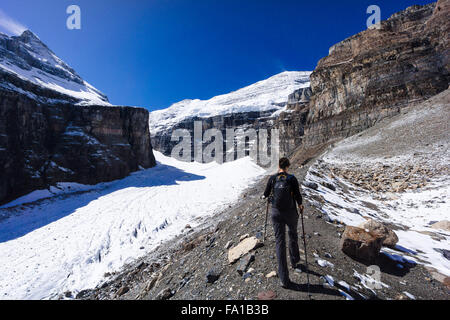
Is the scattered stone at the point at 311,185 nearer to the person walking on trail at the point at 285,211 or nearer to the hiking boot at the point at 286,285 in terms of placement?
the person walking on trail at the point at 285,211

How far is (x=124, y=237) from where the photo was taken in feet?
43.0

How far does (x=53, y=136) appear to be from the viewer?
3219cm

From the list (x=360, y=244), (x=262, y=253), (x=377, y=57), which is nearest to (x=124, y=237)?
(x=262, y=253)

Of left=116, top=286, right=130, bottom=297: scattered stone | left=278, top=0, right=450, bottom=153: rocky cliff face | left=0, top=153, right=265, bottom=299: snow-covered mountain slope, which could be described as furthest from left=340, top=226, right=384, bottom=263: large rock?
left=278, top=0, right=450, bottom=153: rocky cliff face

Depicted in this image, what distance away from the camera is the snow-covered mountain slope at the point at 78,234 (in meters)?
9.41

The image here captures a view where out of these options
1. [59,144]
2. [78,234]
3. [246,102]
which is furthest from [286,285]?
[246,102]

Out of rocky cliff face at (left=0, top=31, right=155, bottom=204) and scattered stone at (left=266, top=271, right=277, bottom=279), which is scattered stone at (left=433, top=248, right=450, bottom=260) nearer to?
scattered stone at (left=266, top=271, right=277, bottom=279)

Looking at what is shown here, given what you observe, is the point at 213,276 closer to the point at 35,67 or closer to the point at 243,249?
the point at 243,249

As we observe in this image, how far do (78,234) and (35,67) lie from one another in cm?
6207

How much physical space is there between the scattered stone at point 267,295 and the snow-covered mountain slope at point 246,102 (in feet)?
345

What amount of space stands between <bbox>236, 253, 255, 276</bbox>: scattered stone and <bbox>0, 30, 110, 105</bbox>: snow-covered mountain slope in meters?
39.8

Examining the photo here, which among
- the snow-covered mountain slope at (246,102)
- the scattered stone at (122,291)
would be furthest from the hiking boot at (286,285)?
the snow-covered mountain slope at (246,102)

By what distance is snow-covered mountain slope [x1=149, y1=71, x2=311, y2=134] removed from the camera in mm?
111312
